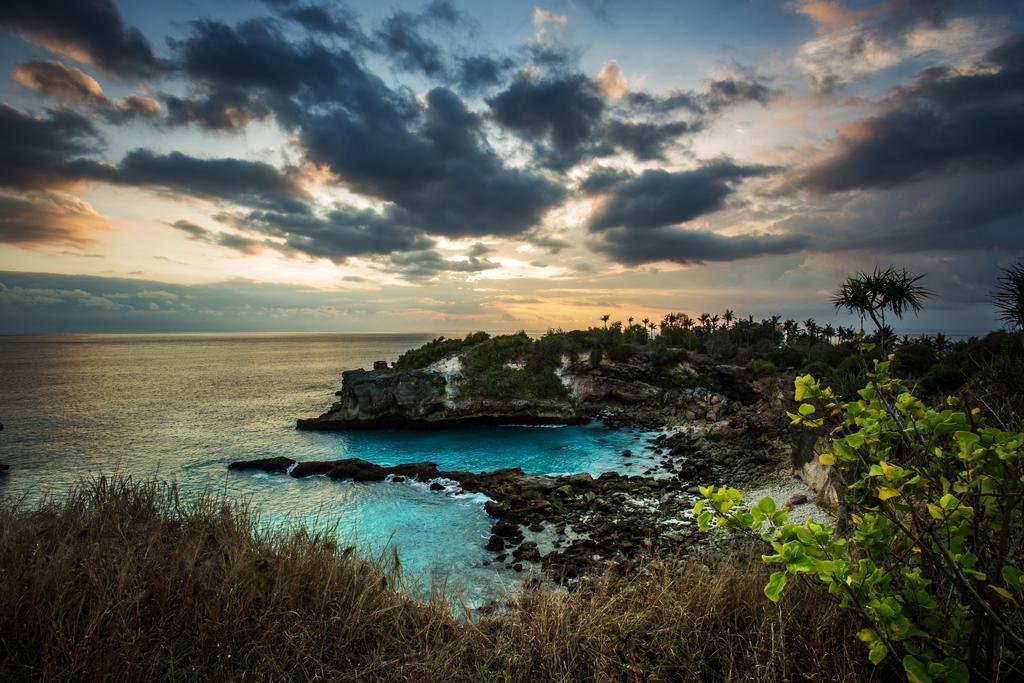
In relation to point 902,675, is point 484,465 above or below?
below

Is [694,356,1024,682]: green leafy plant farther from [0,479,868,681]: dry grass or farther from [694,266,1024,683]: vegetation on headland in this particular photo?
[0,479,868,681]: dry grass

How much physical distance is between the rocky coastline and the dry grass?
2.01 m

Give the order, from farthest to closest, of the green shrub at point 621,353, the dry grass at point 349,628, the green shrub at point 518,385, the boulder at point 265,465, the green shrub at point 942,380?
the green shrub at point 621,353 < the green shrub at point 518,385 < the boulder at point 265,465 < the green shrub at point 942,380 < the dry grass at point 349,628

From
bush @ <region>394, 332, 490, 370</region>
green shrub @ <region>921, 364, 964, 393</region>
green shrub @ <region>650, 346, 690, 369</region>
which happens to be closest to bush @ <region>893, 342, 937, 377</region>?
green shrub @ <region>921, 364, 964, 393</region>

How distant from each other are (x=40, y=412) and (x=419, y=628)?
67586 millimetres

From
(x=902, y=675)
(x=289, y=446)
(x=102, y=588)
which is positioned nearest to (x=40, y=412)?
(x=289, y=446)

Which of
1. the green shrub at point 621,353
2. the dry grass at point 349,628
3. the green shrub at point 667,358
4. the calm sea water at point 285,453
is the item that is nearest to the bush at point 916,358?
the calm sea water at point 285,453

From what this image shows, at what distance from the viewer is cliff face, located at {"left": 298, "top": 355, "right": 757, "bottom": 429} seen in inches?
1682

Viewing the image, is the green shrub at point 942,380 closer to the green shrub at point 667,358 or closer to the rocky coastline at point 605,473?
the rocky coastline at point 605,473

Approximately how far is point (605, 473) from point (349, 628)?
20.9 m

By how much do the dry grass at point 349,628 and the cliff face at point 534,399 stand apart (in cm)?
3733

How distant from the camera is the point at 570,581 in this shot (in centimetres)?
1294

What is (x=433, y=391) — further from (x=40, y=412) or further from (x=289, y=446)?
(x=40, y=412)

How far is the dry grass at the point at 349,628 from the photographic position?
4.30m
